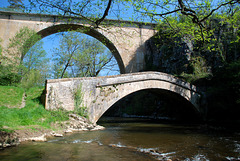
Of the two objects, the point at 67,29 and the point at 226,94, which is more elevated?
the point at 67,29

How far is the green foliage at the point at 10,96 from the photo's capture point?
341 inches

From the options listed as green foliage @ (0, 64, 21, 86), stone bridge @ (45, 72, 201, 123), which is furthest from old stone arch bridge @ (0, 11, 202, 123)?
green foliage @ (0, 64, 21, 86)

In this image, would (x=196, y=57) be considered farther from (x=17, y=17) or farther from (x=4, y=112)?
(x=17, y=17)

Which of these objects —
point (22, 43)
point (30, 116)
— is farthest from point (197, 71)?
point (22, 43)

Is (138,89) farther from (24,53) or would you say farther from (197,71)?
(24,53)

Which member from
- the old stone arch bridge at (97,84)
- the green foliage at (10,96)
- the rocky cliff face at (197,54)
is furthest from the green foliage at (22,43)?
the rocky cliff face at (197,54)

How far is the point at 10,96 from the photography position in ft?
31.3

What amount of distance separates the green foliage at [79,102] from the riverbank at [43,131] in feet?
0.83

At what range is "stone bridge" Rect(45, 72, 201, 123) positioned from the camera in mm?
8039

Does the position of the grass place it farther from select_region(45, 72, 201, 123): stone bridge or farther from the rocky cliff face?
the rocky cliff face

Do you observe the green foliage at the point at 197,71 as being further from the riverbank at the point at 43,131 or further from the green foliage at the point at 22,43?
the green foliage at the point at 22,43

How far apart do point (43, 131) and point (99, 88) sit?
370 cm

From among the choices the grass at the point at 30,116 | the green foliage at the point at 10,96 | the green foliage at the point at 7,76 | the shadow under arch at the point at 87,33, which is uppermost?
the shadow under arch at the point at 87,33

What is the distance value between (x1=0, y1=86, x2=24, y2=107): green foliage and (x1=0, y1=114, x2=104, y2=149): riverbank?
273 centimetres
